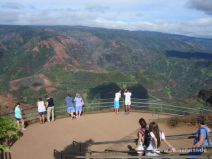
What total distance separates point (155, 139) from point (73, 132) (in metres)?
7.76

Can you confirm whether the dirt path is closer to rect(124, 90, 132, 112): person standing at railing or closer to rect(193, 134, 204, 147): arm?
rect(124, 90, 132, 112): person standing at railing

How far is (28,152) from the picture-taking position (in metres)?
14.4

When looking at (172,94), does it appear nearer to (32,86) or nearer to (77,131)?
(32,86)

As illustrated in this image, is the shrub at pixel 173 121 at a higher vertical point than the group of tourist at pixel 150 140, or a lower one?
lower

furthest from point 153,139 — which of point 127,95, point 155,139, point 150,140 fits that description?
point 127,95

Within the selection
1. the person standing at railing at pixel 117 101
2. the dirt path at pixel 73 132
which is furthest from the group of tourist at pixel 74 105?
the person standing at railing at pixel 117 101

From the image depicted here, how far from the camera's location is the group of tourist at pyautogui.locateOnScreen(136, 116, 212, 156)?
9.38 metres

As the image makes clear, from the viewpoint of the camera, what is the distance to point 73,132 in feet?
56.0

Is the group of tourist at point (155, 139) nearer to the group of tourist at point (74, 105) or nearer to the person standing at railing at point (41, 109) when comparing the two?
the person standing at railing at point (41, 109)

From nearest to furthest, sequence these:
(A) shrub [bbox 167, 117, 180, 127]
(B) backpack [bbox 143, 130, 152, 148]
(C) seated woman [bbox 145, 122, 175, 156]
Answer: (C) seated woman [bbox 145, 122, 175, 156] → (B) backpack [bbox 143, 130, 152, 148] → (A) shrub [bbox 167, 117, 180, 127]

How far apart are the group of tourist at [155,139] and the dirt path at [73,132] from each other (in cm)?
444

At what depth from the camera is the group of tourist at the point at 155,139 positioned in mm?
9379

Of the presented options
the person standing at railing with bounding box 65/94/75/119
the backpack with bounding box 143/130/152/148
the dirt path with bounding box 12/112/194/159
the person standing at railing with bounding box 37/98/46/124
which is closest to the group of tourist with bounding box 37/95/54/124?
the person standing at railing with bounding box 37/98/46/124

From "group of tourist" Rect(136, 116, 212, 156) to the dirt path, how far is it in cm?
444
